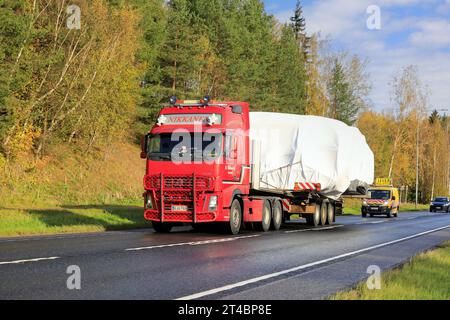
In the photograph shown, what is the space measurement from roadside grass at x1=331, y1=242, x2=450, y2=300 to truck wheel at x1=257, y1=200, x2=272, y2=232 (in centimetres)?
921

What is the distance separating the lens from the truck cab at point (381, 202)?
42.8 m

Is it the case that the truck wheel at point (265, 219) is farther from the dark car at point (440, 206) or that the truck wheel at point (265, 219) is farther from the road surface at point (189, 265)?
the dark car at point (440, 206)

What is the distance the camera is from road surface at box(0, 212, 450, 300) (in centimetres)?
834

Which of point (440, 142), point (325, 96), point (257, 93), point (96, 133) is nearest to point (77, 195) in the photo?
point (96, 133)

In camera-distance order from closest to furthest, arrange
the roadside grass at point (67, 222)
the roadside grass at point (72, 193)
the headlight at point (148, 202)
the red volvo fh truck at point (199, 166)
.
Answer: the red volvo fh truck at point (199, 166)
the headlight at point (148, 202)
the roadside grass at point (67, 222)
the roadside grass at point (72, 193)

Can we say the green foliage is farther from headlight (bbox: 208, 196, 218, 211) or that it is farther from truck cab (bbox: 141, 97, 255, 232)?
headlight (bbox: 208, 196, 218, 211)

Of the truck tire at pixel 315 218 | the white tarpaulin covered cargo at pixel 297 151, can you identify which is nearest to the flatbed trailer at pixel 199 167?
the white tarpaulin covered cargo at pixel 297 151

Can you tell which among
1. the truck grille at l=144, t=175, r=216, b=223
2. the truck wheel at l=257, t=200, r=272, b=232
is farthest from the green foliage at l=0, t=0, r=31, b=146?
the truck wheel at l=257, t=200, r=272, b=232

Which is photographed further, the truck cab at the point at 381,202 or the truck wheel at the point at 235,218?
the truck cab at the point at 381,202

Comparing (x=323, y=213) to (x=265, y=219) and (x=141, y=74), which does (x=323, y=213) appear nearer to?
(x=265, y=219)

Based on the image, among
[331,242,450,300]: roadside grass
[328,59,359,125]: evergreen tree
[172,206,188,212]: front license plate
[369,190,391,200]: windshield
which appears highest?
[328,59,359,125]: evergreen tree

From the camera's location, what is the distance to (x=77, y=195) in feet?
115

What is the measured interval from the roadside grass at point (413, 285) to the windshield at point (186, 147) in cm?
741

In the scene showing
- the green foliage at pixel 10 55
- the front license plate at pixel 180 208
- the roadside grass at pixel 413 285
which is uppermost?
the green foliage at pixel 10 55
